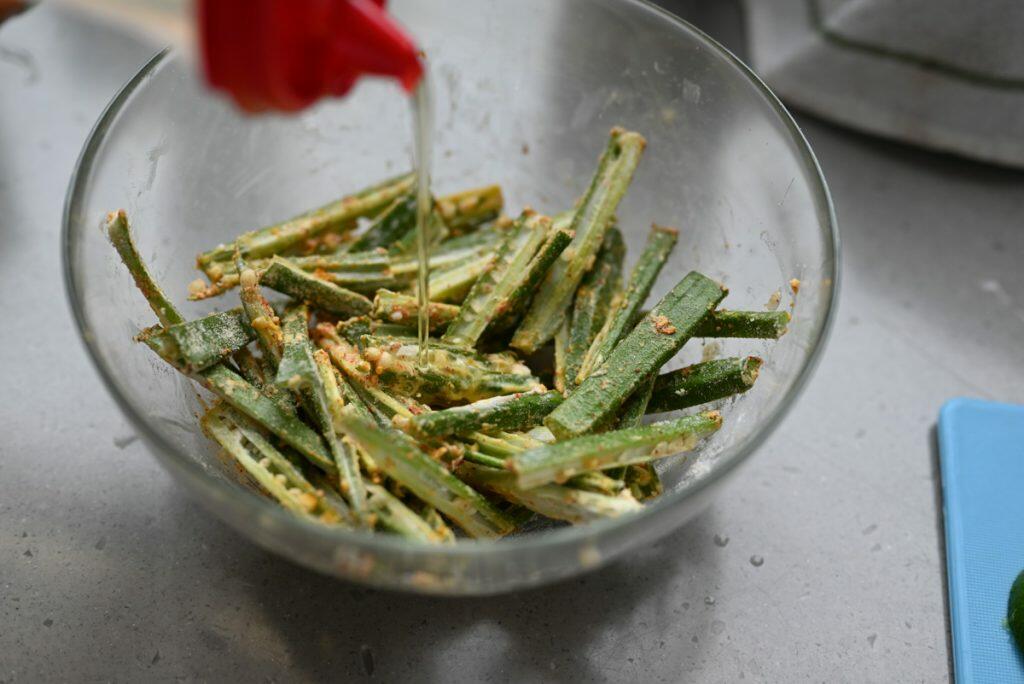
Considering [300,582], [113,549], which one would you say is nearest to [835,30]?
[300,582]

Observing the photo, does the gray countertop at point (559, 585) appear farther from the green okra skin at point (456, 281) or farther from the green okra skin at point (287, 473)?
the green okra skin at point (456, 281)

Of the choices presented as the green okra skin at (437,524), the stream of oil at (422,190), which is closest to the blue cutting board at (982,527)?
the green okra skin at (437,524)

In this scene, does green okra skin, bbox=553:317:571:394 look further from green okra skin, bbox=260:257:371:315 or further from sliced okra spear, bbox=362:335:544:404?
green okra skin, bbox=260:257:371:315

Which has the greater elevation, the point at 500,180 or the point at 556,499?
the point at 500,180

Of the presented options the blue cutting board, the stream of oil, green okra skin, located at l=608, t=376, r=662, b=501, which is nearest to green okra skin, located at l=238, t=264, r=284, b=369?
the stream of oil

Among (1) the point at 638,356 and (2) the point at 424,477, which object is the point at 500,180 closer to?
(1) the point at 638,356

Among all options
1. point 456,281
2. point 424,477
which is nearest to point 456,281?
point 456,281
